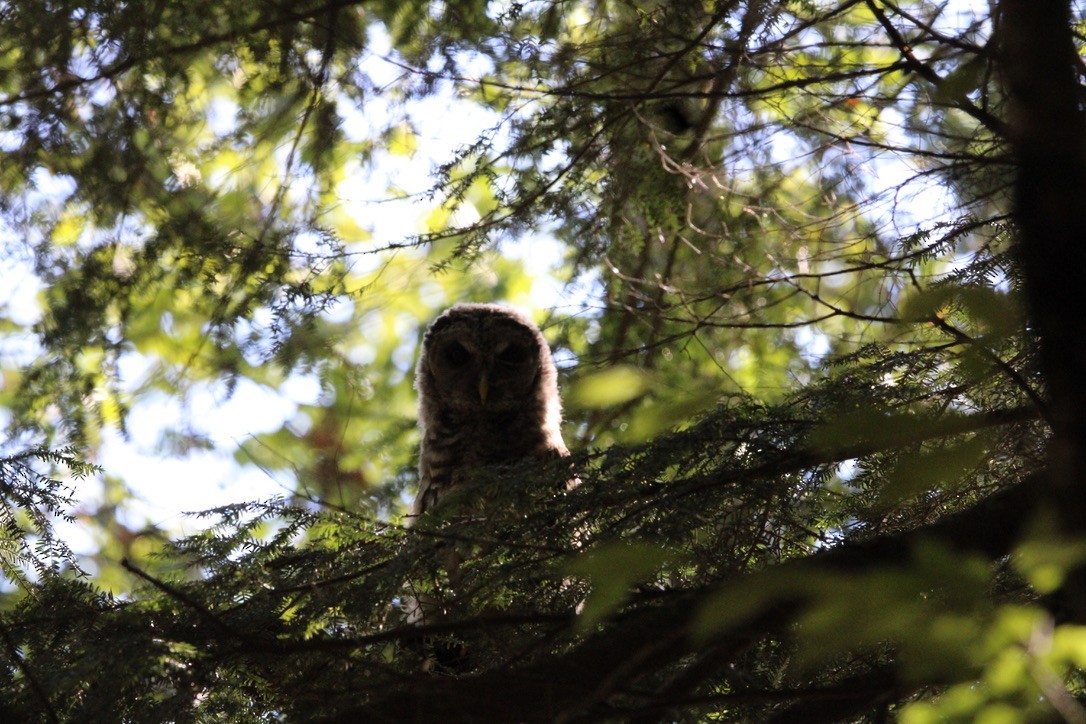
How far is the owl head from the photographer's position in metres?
4.62

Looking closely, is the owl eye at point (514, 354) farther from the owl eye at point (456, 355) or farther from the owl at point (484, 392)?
the owl eye at point (456, 355)

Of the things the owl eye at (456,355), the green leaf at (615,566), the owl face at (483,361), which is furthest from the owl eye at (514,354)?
the green leaf at (615,566)

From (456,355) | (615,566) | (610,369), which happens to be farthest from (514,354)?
(615,566)

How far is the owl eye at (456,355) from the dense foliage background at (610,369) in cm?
49

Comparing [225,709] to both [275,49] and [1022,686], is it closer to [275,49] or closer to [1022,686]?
[1022,686]

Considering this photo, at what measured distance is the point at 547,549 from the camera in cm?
204

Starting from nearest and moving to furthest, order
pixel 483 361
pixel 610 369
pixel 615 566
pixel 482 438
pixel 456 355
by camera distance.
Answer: pixel 615 566, pixel 610 369, pixel 482 438, pixel 483 361, pixel 456 355

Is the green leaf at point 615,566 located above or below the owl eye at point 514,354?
below

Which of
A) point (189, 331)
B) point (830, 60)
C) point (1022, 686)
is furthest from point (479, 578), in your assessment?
point (189, 331)

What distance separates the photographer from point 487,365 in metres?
4.64

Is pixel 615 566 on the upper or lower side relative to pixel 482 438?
lower

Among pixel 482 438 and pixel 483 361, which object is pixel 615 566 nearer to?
pixel 482 438

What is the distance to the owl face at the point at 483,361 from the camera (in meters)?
4.61

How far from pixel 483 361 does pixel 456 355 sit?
168mm
